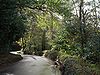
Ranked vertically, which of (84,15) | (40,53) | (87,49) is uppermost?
(84,15)

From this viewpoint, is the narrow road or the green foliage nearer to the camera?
the green foliage

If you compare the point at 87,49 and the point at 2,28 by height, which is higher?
the point at 2,28

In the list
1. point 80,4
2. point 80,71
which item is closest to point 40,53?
point 80,4

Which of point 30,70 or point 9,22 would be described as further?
point 30,70

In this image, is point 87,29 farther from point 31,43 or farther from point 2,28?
point 31,43

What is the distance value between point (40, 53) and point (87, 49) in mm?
21505

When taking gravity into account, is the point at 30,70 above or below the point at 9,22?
below

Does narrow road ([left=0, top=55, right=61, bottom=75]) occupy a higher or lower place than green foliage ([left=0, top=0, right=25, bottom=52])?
lower

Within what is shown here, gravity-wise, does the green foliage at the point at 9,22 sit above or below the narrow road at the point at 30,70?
above

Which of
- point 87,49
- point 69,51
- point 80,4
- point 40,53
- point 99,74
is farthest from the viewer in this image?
point 40,53

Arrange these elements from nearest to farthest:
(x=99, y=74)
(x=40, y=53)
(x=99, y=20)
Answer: (x=99, y=74)
(x=99, y=20)
(x=40, y=53)

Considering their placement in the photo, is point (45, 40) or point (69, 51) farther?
point (45, 40)

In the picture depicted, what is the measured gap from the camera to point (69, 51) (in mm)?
18922

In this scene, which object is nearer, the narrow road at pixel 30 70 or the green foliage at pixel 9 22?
the green foliage at pixel 9 22
